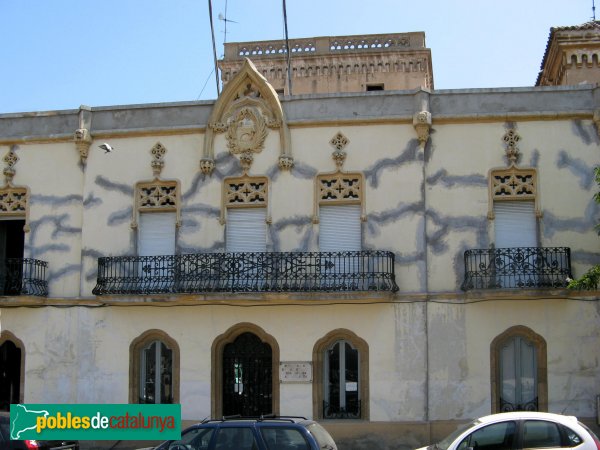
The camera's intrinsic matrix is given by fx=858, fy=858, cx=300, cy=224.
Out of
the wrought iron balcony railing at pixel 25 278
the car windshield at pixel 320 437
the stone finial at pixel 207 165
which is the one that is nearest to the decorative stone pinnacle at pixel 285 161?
the stone finial at pixel 207 165

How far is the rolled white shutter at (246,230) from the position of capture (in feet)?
72.9

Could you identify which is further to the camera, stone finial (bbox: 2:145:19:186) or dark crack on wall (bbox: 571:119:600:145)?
stone finial (bbox: 2:145:19:186)

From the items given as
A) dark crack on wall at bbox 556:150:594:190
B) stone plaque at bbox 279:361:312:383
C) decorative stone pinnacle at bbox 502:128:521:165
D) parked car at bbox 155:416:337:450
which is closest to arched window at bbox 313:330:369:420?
stone plaque at bbox 279:361:312:383

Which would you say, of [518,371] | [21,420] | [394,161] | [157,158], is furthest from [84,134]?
[518,371]

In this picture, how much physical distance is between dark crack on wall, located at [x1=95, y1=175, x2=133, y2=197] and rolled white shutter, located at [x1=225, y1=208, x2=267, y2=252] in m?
2.79

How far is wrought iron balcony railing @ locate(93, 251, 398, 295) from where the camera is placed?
2100 centimetres

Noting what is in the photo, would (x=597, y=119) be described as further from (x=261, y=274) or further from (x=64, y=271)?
(x=64, y=271)

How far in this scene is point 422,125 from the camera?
70.9 feet

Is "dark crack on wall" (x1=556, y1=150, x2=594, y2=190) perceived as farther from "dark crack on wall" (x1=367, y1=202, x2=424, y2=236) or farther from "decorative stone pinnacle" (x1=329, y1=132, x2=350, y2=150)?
"decorative stone pinnacle" (x1=329, y1=132, x2=350, y2=150)

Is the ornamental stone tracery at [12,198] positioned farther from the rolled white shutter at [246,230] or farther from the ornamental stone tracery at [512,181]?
the ornamental stone tracery at [512,181]

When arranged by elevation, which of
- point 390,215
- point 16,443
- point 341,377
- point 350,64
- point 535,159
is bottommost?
point 16,443

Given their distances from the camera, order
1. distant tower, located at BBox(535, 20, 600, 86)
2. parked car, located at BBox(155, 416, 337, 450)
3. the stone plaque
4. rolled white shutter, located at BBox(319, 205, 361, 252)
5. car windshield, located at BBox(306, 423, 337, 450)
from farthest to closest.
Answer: distant tower, located at BBox(535, 20, 600, 86) → rolled white shutter, located at BBox(319, 205, 361, 252) → the stone plaque → car windshield, located at BBox(306, 423, 337, 450) → parked car, located at BBox(155, 416, 337, 450)

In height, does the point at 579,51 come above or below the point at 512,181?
above

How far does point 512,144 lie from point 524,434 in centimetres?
979
